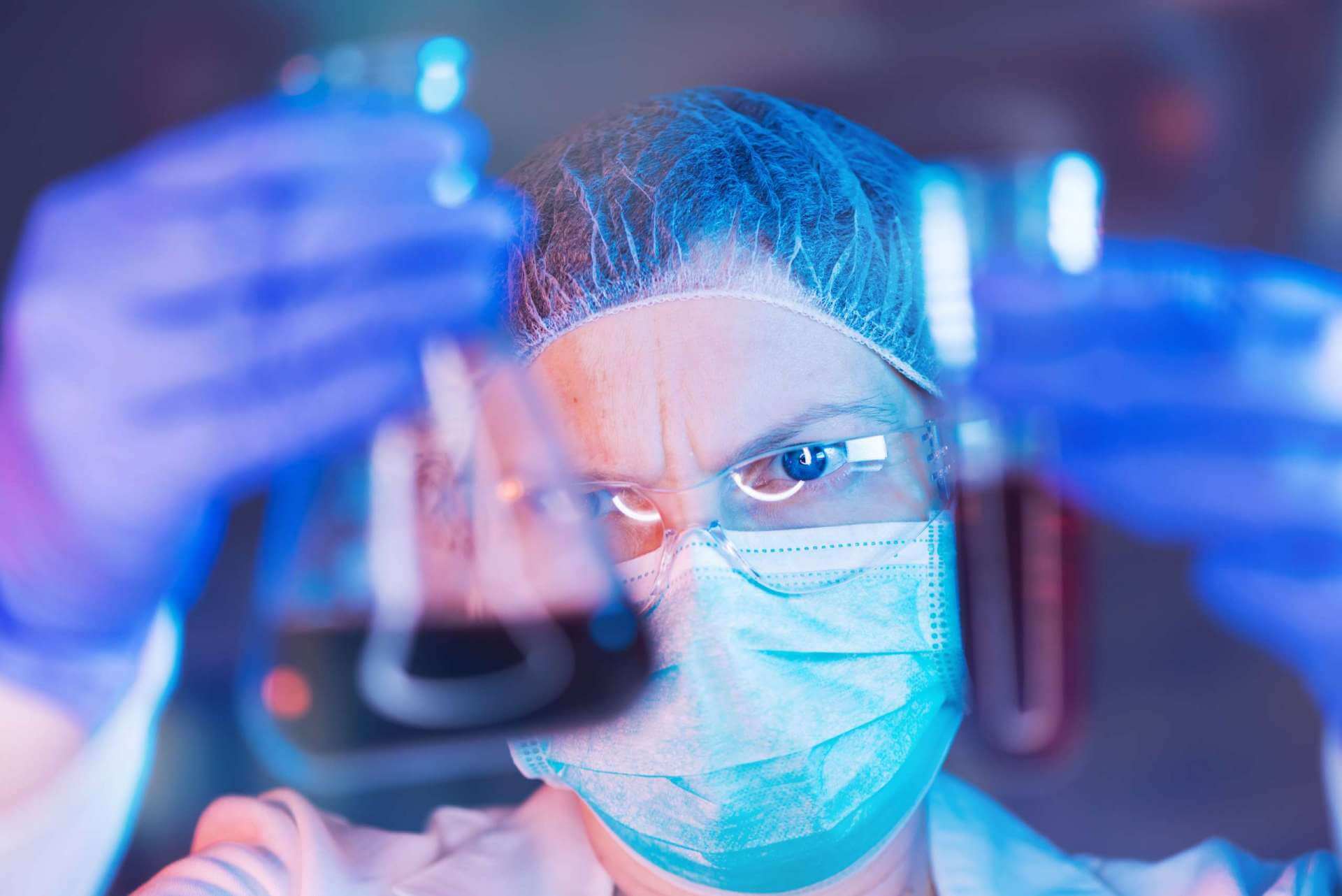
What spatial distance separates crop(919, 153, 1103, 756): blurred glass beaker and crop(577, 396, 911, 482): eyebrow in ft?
0.29

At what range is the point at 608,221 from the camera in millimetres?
1078

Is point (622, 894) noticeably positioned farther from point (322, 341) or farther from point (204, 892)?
point (322, 341)

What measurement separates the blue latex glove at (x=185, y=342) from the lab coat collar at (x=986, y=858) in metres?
0.83

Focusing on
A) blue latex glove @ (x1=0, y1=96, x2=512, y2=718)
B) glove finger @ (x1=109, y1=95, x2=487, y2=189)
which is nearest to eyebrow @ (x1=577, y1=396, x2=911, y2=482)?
blue latex glove @ (x1=0, y1=96, x2=512, y2=718)

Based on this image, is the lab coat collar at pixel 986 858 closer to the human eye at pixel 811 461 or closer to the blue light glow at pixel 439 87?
the human eye at pixel 811 461

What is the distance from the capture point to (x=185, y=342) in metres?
→ 1.03

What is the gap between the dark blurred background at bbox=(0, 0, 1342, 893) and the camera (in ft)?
4.40

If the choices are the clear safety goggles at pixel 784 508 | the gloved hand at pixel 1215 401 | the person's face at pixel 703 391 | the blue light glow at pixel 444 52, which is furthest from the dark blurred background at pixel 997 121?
the clear safety goggles at pixel 784 508

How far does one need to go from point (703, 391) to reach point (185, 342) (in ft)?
1.73

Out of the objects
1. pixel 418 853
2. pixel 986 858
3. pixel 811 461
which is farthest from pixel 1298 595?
pixel 418 853

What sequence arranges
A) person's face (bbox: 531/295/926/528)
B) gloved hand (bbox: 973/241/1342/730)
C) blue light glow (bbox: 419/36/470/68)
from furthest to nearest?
blue light glow (bbox: 419/36/470/68) → gloved hand (bbox: 973/241/1342/730) → person's face (bbox: 531/295/926/528)

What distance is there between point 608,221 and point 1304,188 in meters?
1.08

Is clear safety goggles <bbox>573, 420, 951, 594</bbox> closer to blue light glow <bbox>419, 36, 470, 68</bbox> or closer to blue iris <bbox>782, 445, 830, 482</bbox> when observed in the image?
blue iris <bbox>782, 445, 830, 482</bbox>

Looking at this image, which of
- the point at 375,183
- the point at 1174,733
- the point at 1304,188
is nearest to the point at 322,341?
the point at 375,183
